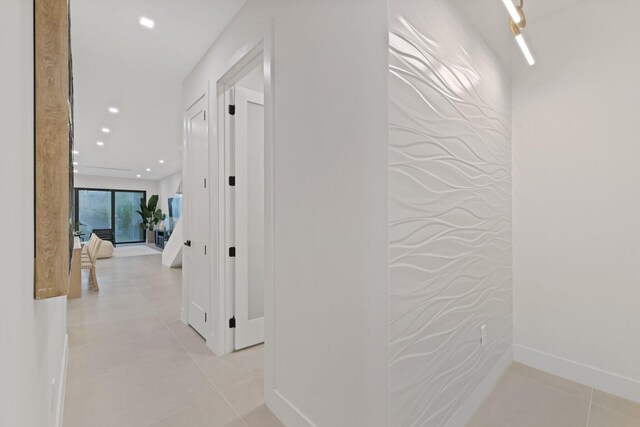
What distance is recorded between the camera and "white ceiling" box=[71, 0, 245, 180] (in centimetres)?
223

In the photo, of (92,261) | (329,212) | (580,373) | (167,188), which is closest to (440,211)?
(329,212)

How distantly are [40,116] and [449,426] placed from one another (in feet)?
7.26

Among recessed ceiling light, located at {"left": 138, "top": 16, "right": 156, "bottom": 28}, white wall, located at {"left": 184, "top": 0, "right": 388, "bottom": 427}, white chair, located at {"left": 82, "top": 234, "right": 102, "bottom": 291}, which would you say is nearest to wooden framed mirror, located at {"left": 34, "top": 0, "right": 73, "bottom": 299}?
white wall, located at {"left": 184, "top": 0, "right": 388, "bottom": 427}

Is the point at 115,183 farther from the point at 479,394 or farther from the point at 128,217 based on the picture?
the point at 479,394

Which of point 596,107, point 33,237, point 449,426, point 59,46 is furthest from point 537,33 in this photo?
point 33,237

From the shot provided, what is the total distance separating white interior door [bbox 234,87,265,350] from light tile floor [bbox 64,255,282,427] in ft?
0.90

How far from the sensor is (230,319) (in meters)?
2.53

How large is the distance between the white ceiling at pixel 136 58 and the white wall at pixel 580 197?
2.57 metres

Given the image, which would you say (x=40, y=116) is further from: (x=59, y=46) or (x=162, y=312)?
(x=162, y=312)

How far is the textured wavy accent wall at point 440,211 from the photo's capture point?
1266 millimetres

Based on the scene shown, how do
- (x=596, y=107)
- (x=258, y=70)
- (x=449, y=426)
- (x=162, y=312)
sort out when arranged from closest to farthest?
(x=449, y=426) < (x=596, y=107) < (x=258, y=70) < (x=162, y=312)

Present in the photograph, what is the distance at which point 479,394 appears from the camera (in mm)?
1920

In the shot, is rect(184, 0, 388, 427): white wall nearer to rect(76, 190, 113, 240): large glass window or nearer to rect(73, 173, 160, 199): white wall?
rect(73, 173, 160, 199): white wall

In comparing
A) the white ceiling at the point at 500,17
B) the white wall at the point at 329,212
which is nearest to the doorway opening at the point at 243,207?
the white wall at the point at 329,212
